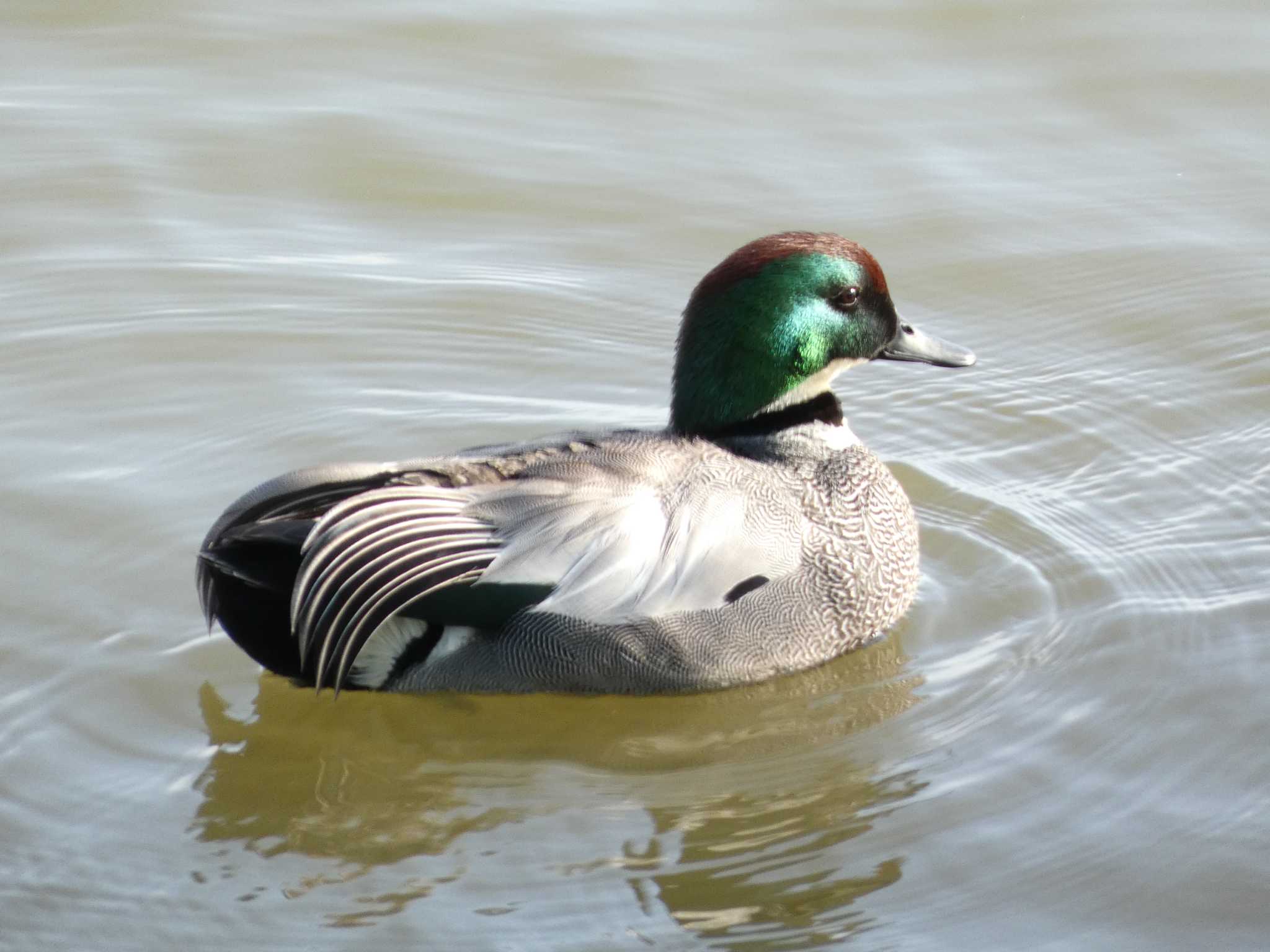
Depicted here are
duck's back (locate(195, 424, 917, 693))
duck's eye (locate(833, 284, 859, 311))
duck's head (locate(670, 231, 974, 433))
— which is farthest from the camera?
duck's eye (locate(833, 284, 859, 311))

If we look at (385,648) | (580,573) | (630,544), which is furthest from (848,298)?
(385,648)

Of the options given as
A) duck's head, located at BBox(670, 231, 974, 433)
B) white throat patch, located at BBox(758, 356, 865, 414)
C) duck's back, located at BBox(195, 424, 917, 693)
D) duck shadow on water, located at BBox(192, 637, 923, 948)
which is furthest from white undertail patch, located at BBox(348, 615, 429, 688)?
white throat patch, located at BBox(758, 356, 865, 414)

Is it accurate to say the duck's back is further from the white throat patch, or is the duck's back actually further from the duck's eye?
the duck's eye

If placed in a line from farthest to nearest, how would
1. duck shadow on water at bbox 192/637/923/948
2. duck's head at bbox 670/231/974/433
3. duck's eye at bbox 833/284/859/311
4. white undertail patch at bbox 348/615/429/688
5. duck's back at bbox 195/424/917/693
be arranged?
1. duck's eye at bbox 833/284/859/311
2. duck's head at bbox 670/231/974/433
3. white undertail patch at bbox 348/615/429/688
4. duck's back at bbox 195/424/917/693
5. duck shadow on water at bbox 192/637/923/948

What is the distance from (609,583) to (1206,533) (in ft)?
7.68

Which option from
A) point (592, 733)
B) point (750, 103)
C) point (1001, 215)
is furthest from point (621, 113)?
point (592, 733)

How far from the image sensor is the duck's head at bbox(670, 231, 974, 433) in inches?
239

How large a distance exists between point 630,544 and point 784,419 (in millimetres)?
974

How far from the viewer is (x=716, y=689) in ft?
19.2

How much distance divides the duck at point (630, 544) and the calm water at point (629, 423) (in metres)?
0.20

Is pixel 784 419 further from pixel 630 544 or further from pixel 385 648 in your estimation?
pixel 385 648

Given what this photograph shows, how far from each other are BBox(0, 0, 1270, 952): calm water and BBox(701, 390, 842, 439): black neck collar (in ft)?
2.32

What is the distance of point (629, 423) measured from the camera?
7348 millimetres

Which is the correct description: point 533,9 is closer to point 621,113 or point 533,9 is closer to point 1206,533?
point 621,113
